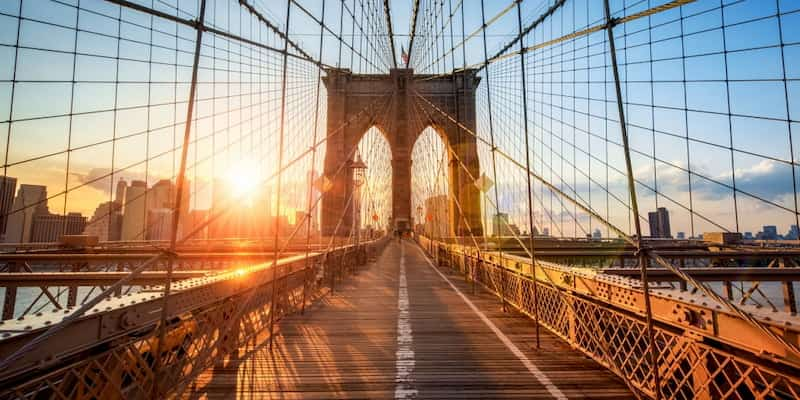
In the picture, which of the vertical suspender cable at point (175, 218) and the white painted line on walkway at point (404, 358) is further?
the white painted line on walkway at point (404, 358)

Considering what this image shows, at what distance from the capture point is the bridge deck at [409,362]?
3.24 m

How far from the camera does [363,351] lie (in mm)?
4336

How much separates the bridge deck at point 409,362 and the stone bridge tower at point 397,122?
21.3 m

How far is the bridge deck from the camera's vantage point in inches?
128

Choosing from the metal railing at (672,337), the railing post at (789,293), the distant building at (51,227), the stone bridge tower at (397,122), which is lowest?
the railing post at (789,293)

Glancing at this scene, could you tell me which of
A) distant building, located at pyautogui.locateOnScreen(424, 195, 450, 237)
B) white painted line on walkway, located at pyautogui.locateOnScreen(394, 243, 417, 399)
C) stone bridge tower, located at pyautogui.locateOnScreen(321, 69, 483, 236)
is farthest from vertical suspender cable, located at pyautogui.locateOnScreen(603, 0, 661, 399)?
stone bridge tower, located at pyautogui.locateOnScreen(321, 69, 483, 236)

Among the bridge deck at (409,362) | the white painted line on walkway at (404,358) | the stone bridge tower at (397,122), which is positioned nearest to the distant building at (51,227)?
the bridge deck at (409,362)

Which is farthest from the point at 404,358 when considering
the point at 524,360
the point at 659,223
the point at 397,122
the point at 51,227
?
the point at 397,122

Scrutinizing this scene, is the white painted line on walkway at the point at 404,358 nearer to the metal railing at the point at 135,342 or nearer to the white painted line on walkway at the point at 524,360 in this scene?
the white painted line on walkway at the point at 524,360

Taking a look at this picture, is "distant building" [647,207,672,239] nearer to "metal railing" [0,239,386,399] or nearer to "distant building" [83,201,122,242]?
"metal railing" [0,239,386,399]

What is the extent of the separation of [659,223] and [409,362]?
16.4 meters

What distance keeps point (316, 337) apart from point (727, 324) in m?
4.49

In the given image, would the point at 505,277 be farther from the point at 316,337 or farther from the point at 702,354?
the point at 702,354

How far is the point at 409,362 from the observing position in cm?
396
